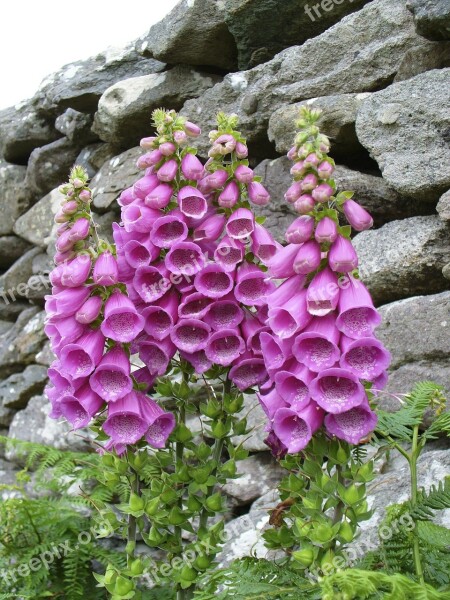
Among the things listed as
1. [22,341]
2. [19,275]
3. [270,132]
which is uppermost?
[270,132]

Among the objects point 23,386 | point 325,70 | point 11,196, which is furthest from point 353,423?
point 11,196

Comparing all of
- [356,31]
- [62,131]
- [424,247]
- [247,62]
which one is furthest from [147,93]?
[424,247]

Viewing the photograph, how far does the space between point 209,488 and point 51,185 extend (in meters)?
4.42

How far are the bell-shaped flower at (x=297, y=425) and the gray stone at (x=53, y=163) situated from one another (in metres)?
4.56

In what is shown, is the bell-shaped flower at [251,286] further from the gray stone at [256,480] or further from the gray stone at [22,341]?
the gray stone at [22,341]

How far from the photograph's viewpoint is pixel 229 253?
1814 mm

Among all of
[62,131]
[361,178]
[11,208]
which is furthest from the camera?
[11,208]

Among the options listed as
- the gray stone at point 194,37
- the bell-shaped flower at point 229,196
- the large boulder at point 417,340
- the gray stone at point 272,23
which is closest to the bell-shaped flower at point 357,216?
the bell-shaped flower at point 229,196

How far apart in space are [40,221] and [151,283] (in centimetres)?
417

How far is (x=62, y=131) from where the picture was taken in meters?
5.75

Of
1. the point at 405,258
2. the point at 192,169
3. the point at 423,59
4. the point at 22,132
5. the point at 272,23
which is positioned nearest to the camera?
the point at 192,169

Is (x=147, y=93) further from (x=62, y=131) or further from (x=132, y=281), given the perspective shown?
(x=132, y=281)

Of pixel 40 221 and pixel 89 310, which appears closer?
pixel 89 310

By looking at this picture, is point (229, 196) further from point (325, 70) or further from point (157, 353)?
point (325, 70)
